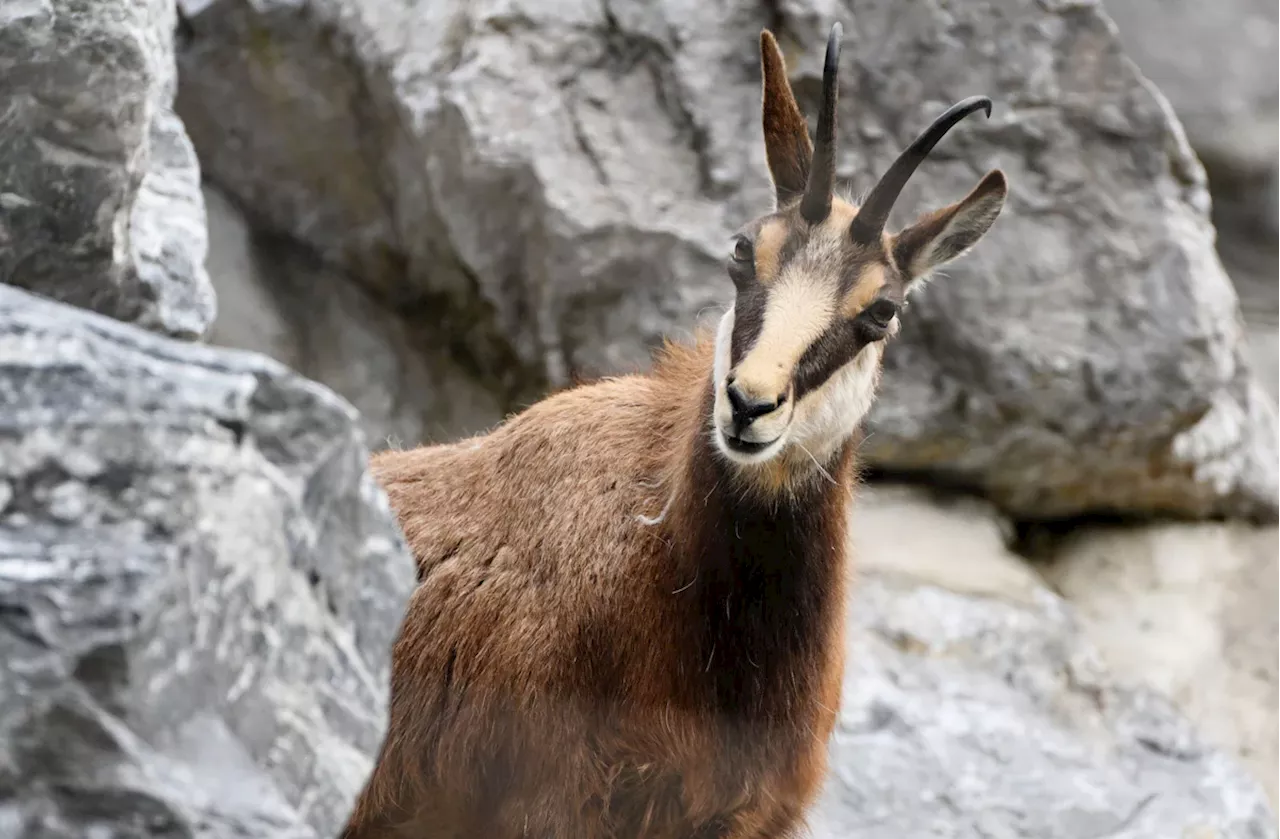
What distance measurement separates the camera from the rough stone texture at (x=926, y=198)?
5.55 m

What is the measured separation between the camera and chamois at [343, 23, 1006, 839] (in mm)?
3213

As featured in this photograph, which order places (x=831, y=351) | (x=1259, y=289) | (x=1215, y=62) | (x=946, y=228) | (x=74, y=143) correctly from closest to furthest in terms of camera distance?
(x=74, y=143)
(x=831, y=351)
(x=946, y=228)
(x=1215, y=62)
(x=1259, y=289)

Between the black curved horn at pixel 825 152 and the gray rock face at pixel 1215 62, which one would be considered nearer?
the black curved horn at pixel 825 152

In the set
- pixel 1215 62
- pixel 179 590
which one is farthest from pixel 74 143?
pixel 1215 62

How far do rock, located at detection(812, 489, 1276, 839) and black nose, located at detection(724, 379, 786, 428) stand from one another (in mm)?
2050

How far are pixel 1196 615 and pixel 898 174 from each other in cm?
314

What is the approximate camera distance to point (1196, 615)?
5.61 metres

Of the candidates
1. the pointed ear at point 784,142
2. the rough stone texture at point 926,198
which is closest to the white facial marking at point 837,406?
the pointed ear at point 784,142

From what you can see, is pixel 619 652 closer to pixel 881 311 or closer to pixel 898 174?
pixel 881 311

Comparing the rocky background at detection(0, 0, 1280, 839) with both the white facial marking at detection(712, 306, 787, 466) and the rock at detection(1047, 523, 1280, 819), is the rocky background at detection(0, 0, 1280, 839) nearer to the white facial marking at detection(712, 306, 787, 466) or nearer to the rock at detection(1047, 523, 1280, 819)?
the rock at detection(1047, 523, 1280, 819)

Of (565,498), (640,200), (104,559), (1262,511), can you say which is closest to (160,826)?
(104,559)

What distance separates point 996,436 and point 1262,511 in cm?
125

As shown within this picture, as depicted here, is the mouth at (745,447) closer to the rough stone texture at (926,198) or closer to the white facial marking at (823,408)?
the white facial marking at (823,408)

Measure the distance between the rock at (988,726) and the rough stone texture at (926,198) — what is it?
1.60 feet
